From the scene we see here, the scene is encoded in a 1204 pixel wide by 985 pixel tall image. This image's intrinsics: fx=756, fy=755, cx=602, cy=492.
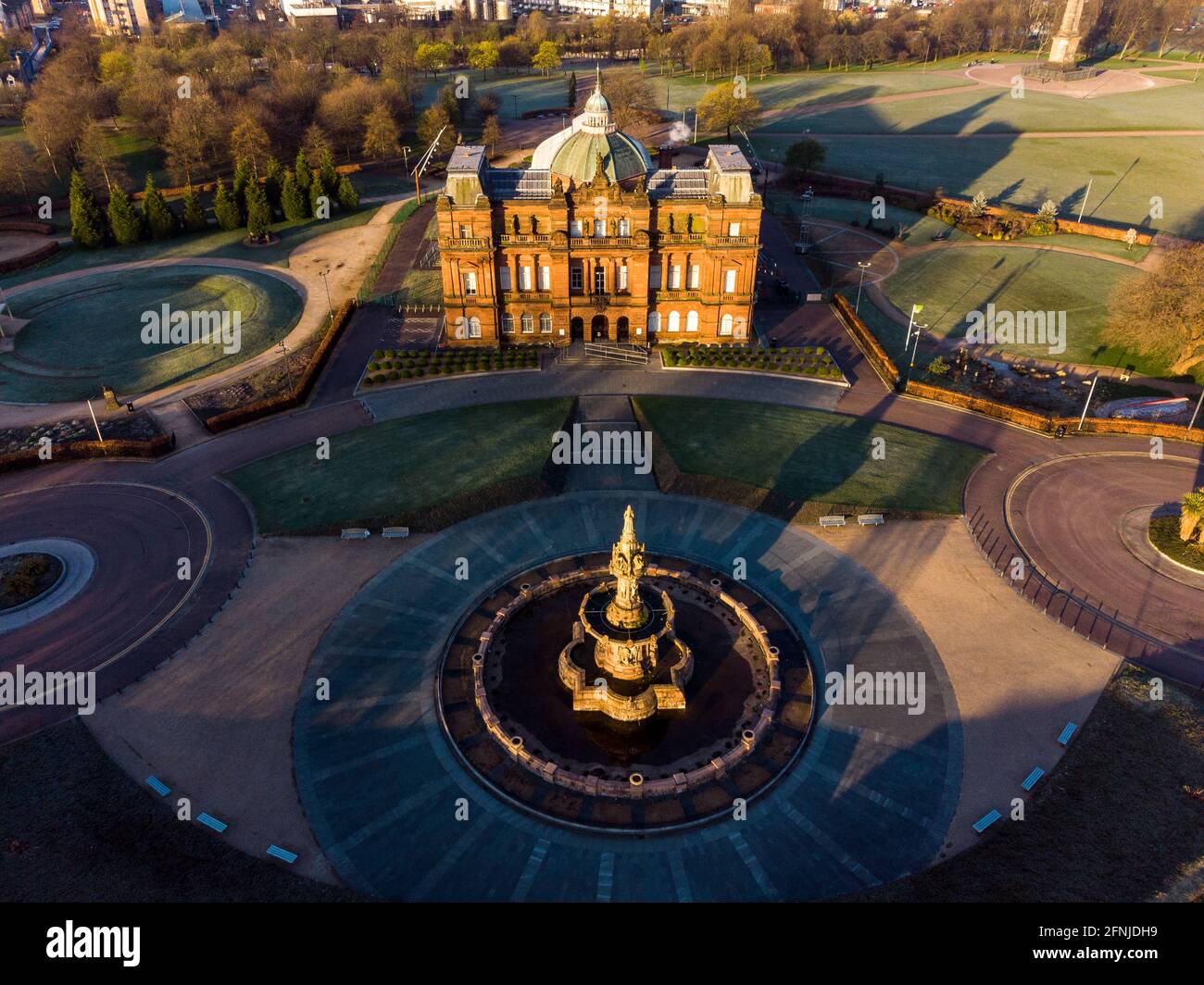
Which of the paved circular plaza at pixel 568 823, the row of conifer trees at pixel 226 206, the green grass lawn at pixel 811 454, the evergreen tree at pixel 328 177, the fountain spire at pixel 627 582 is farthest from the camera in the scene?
the evergreen tree at pixel 328 177

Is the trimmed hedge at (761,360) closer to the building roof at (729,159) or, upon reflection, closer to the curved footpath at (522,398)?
the curved footpath at (522,398)

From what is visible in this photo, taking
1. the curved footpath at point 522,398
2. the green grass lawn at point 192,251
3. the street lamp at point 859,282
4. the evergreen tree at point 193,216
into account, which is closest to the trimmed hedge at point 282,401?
the curved footpath at point 522,398

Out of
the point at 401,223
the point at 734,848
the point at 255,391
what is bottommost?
the point at 734,848

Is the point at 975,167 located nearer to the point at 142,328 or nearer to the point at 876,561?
the point at 876,561

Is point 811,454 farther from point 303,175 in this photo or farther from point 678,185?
point 303,175

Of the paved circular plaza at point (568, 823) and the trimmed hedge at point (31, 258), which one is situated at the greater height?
the trimmed hedge at point (31, 258)

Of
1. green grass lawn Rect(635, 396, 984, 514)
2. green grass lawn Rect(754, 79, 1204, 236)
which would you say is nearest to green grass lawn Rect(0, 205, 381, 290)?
green grass lawn Rect(635, 396, 984, 514)
